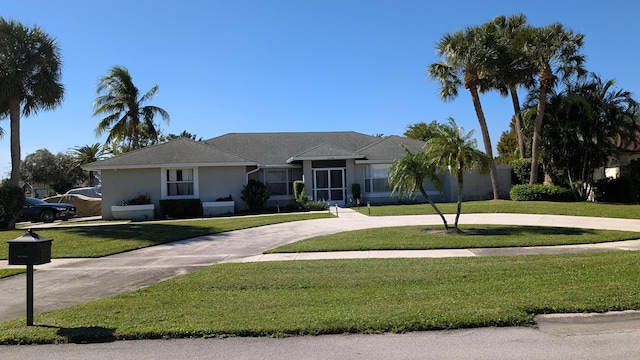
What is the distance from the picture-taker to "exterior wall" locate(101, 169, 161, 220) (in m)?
25.0

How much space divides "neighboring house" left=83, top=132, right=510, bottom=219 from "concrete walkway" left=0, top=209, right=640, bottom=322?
31.2 feet

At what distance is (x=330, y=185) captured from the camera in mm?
27766

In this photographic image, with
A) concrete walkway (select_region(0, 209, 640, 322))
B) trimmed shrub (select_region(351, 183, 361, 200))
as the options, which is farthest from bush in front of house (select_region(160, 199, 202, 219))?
trimmed shrub (select_region(351, 183, 361, 200))

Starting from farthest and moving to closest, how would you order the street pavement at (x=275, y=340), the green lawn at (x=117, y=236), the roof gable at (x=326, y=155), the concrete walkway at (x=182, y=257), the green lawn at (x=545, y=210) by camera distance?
the roof gable at (x=326, y=155) → the green lawn at (x=545, y=210) → the green lawn at (x=117, y=236) → the concrete walkway at (x=182, y=257) → the street pavement at (x=275, y=340)

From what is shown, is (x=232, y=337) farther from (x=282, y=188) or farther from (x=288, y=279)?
(x=282, y=188)

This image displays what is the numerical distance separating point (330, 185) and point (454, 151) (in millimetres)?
14834

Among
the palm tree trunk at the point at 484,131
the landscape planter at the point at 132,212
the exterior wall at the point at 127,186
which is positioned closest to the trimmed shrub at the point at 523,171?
the palm tree trunk at the point at 484,131

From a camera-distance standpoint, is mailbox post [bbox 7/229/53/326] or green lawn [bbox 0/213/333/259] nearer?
mailbox post [bbox 7/229/53/326]

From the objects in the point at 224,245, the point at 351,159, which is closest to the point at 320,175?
the point at 351,159

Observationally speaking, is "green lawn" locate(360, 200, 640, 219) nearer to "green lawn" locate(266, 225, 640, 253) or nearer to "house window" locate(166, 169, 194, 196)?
"green lawn" locate(266, 225, 640, 253)

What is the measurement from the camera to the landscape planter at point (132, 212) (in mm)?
24234

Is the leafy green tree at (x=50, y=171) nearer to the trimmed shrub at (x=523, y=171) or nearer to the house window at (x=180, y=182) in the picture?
the house window at (x=180, y=182)

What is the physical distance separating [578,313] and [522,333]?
1.12 m

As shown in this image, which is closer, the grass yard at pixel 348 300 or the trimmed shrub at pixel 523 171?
the grass yard at pixel 348 300
